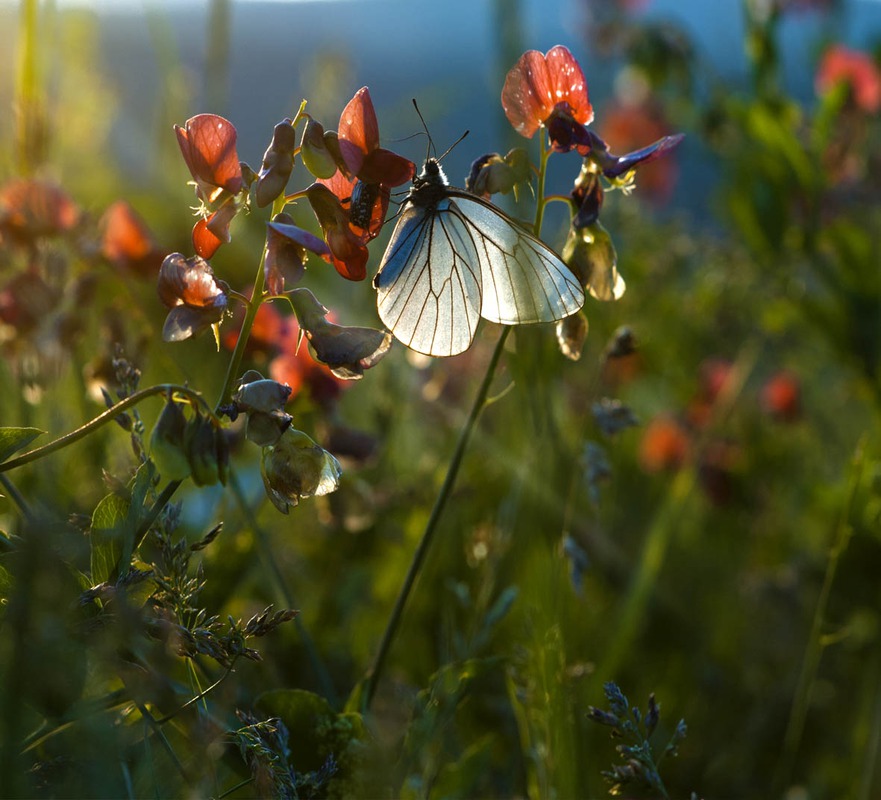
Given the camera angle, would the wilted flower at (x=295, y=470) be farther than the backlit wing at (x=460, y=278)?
No

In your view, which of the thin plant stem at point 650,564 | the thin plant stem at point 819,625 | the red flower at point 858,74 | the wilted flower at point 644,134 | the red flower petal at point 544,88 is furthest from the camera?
the wilted flower at point 644,134

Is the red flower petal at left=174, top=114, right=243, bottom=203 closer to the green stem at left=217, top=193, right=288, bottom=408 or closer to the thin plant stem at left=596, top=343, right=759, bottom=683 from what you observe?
the green stem at left=217, top=193, right=288, bottom=408

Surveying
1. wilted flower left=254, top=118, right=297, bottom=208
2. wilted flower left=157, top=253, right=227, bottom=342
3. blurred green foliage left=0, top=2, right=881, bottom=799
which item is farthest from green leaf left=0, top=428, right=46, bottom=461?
wilted flower left=254, top=118, right=297, bottom=208

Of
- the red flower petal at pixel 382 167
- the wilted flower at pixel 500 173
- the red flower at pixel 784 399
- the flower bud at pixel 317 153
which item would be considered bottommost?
the red flower at pixel 784 399

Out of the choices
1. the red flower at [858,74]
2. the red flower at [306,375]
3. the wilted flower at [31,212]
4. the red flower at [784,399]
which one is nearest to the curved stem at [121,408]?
the red flower at [306,375]

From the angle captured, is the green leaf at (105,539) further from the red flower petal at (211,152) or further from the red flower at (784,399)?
the red flower at (784,399)

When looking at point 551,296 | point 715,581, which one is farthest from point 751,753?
point 551,296
